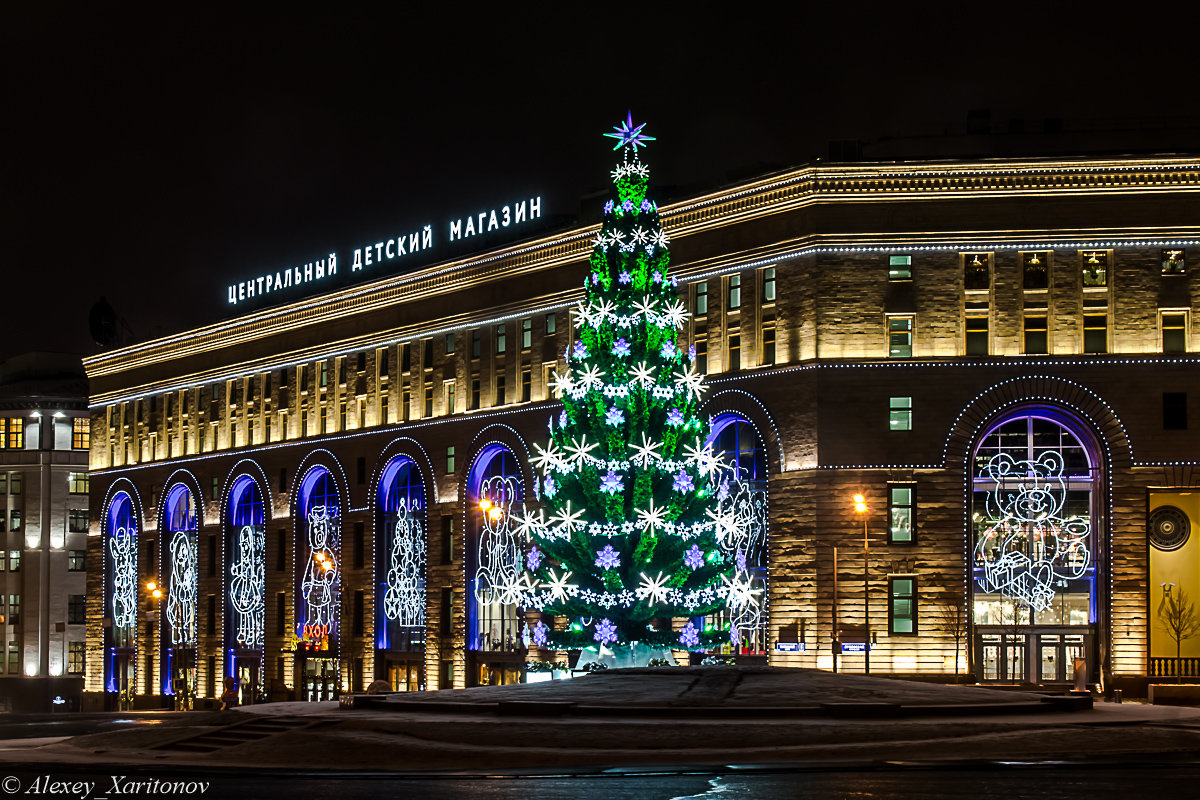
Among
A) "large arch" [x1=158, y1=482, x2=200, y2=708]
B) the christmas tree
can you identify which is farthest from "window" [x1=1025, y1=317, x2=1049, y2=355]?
"large arch" [x1=158, y1=482, x2=200, y2=708]

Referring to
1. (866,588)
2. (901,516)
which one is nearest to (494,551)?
(901,516)

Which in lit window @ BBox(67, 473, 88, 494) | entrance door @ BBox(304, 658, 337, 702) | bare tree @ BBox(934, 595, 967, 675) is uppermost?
lit window @ BBox(67, 473, 88, 494)

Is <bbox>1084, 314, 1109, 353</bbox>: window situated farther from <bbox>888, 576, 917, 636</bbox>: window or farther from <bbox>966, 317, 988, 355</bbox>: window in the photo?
<bbox>888, 576, 917, 636</bbox>: window

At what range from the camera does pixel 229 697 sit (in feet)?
262

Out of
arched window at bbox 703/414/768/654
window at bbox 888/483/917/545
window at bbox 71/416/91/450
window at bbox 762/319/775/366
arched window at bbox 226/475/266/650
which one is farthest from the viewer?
window at bbox 71/416/91/450

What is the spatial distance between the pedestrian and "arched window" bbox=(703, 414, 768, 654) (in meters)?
20.6

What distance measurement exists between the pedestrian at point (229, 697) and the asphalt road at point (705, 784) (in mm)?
25961

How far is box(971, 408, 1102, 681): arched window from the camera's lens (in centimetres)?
6712

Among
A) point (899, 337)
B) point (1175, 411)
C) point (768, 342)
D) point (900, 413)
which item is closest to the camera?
point (1175, 411)

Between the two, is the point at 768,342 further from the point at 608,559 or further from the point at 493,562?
the point at 493,562

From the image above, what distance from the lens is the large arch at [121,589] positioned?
109500 mm

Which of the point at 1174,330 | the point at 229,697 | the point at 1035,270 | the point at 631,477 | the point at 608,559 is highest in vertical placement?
the point at 1035,270

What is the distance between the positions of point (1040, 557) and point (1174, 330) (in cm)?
1010

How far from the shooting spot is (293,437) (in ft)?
323
